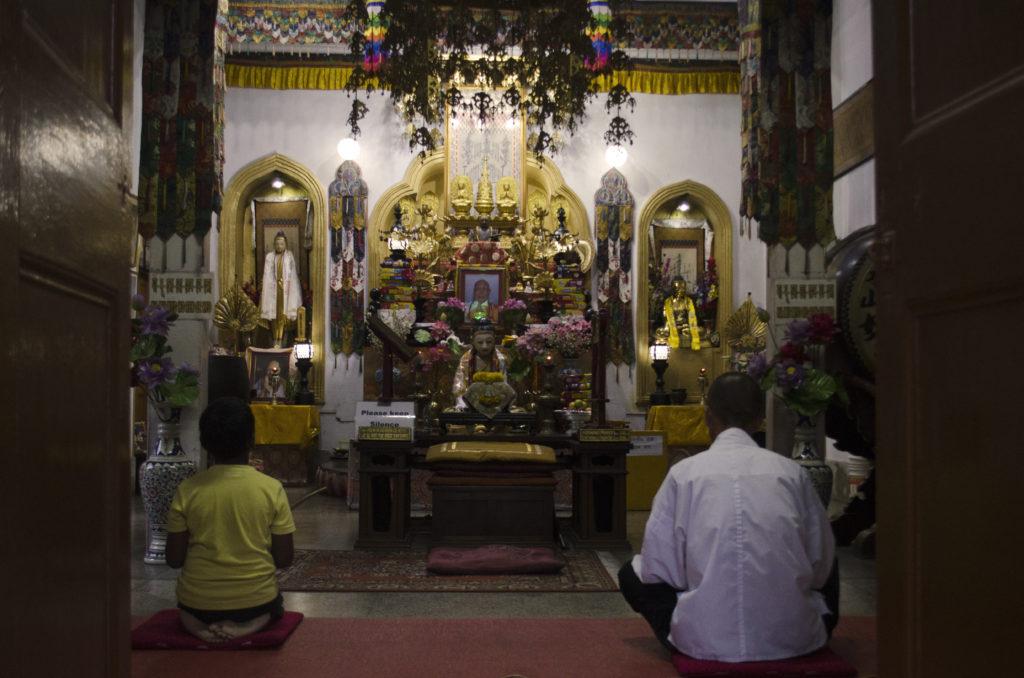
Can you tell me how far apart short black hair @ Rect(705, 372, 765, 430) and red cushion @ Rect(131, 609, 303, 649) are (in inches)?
81.7

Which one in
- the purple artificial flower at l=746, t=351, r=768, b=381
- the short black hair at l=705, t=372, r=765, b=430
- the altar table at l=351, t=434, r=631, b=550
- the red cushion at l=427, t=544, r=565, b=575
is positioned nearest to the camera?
the short black hair at l=705, t=372, r=765, b=430

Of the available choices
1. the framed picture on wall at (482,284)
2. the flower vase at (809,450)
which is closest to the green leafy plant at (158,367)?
the flower vase at (809,450)

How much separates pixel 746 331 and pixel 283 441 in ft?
20.1

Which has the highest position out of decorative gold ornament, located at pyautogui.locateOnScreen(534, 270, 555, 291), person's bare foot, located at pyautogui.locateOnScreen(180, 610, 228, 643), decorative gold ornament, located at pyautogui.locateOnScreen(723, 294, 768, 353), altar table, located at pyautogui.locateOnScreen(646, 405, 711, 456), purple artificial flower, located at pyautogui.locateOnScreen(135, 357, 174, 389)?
decorative gold ornament, located at pyautogui.locateOnScreen(534, 270, 555, 291)

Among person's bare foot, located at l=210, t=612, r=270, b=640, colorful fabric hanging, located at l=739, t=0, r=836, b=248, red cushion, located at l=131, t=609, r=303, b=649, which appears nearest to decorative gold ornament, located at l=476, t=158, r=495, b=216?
colorful fabric hanging, located at l=739, t=0, r=836, b=248

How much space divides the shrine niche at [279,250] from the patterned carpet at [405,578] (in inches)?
274

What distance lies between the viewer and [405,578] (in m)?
5.91

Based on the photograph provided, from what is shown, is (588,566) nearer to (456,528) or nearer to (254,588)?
(456,528)

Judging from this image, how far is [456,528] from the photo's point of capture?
6.81 m

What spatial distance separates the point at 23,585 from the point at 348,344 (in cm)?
1194

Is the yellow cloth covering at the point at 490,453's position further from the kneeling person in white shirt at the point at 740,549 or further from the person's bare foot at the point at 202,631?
the kneeling person in white shirt at the point at 740,549

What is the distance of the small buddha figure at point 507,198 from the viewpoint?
1338cm

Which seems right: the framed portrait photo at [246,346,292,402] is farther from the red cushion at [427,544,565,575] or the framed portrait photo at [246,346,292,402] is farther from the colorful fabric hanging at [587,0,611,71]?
the red cushion at [427,544,565,575]

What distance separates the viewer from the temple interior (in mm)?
1514
